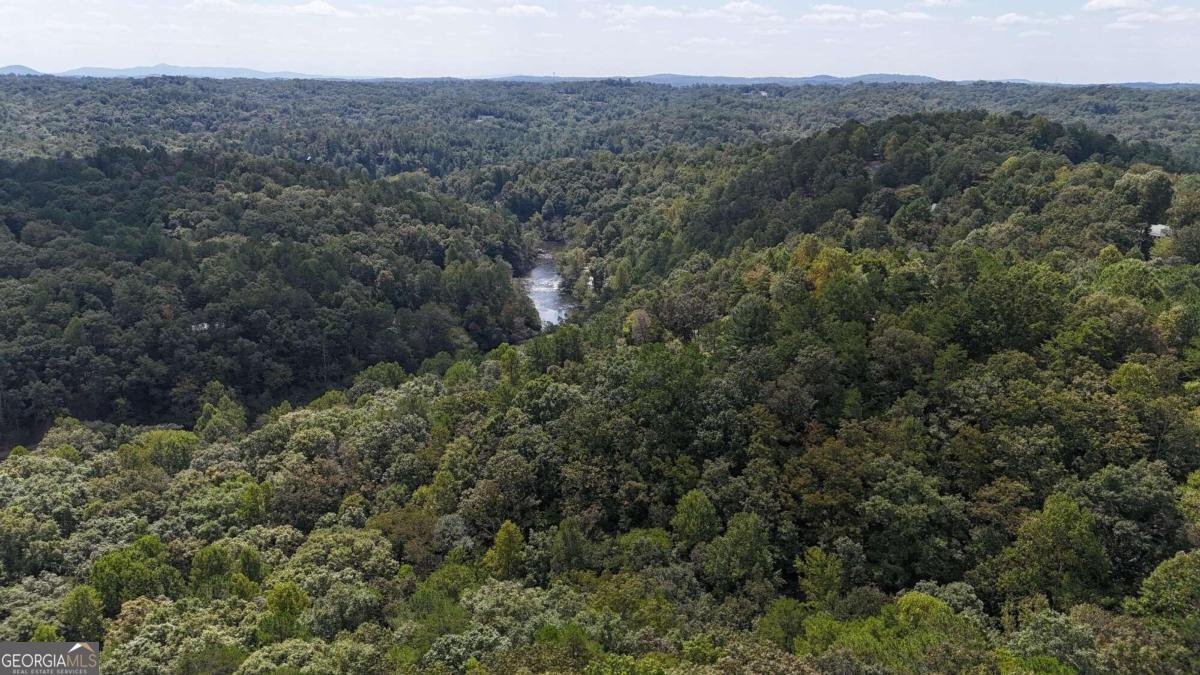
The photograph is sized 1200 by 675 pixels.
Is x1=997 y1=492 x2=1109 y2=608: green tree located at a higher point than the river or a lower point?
higher

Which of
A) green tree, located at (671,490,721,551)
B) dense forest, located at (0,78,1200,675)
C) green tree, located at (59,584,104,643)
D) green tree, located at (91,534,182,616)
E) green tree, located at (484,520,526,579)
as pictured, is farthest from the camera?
green tree, located at (671,490,721,551)

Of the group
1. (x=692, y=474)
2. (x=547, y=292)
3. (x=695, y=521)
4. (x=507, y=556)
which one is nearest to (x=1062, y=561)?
(x=695, y=521)

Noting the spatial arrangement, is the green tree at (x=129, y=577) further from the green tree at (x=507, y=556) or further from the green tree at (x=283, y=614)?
the green tree at (x=507, y=556)

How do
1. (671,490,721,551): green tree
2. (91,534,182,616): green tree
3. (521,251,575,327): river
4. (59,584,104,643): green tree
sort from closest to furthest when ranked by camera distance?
(59,584,104,643): green tree
(91,534,182,616): green tree
(671,490,721,551): green tree
(521,251,575,327): river

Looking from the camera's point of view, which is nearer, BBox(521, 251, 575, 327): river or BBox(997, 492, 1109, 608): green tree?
BBox(997, 492, 1109, 608): green tree

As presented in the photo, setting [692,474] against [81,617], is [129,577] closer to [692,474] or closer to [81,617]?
[81,617]

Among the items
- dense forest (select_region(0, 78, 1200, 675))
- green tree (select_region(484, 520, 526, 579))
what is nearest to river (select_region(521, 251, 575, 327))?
dense forest (select_region(0, 78, 1200, 675))

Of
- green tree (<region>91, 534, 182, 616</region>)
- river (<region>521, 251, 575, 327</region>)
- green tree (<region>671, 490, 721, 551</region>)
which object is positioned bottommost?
river (<region>521, 251, 575, 327</region>)

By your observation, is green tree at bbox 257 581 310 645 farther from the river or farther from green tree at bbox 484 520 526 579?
the river

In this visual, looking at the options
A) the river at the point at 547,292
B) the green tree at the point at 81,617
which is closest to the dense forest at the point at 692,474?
the green tree at the point at 81,617
